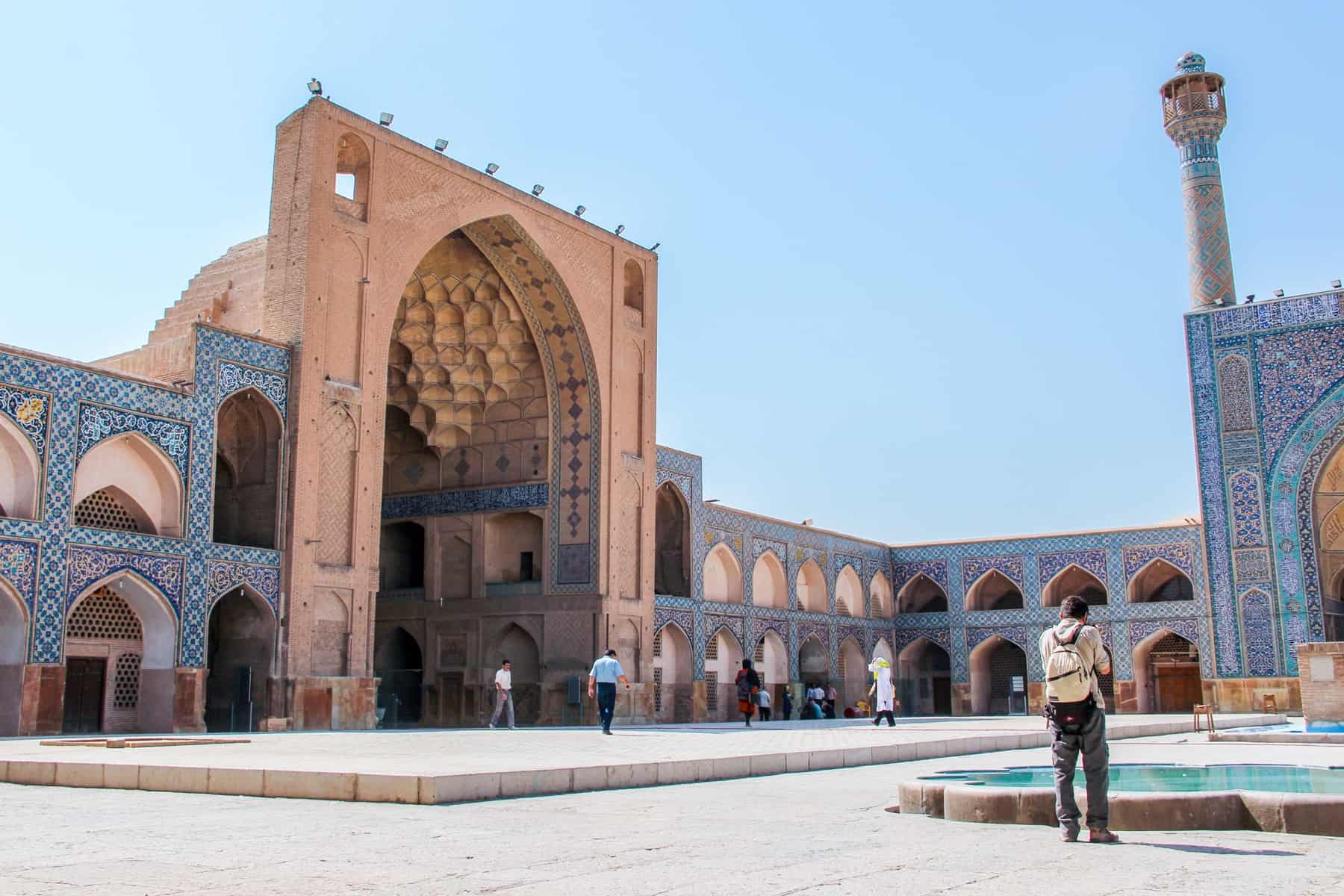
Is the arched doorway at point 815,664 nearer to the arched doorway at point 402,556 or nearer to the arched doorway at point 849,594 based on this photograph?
the arched doorway at point 849,594

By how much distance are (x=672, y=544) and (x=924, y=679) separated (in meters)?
8.58

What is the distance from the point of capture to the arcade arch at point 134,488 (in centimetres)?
1322

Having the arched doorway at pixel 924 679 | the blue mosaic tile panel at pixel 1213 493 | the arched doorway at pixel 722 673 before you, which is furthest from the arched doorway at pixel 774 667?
the blue mosaic tile panel at pixel 1213 493

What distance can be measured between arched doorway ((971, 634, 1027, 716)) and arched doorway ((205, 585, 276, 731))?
16.4 m

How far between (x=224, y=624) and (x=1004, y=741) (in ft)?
27.7

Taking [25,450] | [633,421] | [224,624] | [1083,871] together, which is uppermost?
[633,421]

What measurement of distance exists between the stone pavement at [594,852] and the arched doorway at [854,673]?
69.9 feet

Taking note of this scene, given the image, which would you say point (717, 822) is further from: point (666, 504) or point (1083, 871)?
point (666, 504)

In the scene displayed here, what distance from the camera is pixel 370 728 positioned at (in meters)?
14.7

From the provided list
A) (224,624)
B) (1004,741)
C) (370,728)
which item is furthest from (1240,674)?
(224,624)

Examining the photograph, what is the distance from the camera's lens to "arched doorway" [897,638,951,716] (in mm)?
27938

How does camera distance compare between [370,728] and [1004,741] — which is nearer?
[1004,741]

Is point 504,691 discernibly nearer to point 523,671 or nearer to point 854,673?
point 523,671

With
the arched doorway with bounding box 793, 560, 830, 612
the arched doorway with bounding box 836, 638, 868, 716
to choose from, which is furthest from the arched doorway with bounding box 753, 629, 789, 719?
the arched doorway with bounding box 836, 638, 868, 716
